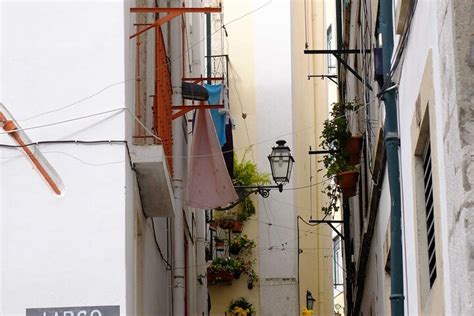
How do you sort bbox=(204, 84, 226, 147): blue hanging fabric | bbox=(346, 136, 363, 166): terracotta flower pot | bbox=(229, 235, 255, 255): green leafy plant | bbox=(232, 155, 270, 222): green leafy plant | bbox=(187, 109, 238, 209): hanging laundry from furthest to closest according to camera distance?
bbox=(229, 235, 255, 255): green leafy plant, bbox=(232, 155, 270, 222): green leafy plant, bbox=(204, 84, 226, 147): blue hanging fabric, bbox=(346, 136, 363, 166): terracotta flower pot, bbox=(187, 109, 238, 209): hanging laundry

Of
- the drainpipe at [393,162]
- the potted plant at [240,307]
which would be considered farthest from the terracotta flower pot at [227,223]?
the drainpipe at [393,162]

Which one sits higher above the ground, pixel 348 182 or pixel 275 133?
pixel 275 133

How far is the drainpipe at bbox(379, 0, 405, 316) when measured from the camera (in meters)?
10.4

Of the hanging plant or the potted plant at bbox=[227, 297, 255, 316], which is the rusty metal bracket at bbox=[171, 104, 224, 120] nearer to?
the hanging plant

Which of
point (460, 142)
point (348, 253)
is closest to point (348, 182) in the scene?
point (348, 253)

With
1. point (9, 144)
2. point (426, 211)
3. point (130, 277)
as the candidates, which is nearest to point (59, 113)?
point (9, 144)

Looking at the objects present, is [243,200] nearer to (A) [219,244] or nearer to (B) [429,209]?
(A) [219,244]

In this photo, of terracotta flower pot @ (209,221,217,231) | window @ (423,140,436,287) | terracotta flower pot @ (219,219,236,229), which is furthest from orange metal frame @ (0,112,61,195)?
terracotta flower pot @ (219,219,236,229)

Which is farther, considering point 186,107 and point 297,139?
point 297,139

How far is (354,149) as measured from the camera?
687 inches

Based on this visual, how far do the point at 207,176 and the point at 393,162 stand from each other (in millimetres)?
5151

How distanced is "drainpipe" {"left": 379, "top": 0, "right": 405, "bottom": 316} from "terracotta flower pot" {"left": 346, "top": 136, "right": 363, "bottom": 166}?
20.0ft

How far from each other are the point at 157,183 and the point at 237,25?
17.8 m

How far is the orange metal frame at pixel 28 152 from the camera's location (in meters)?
10.4
